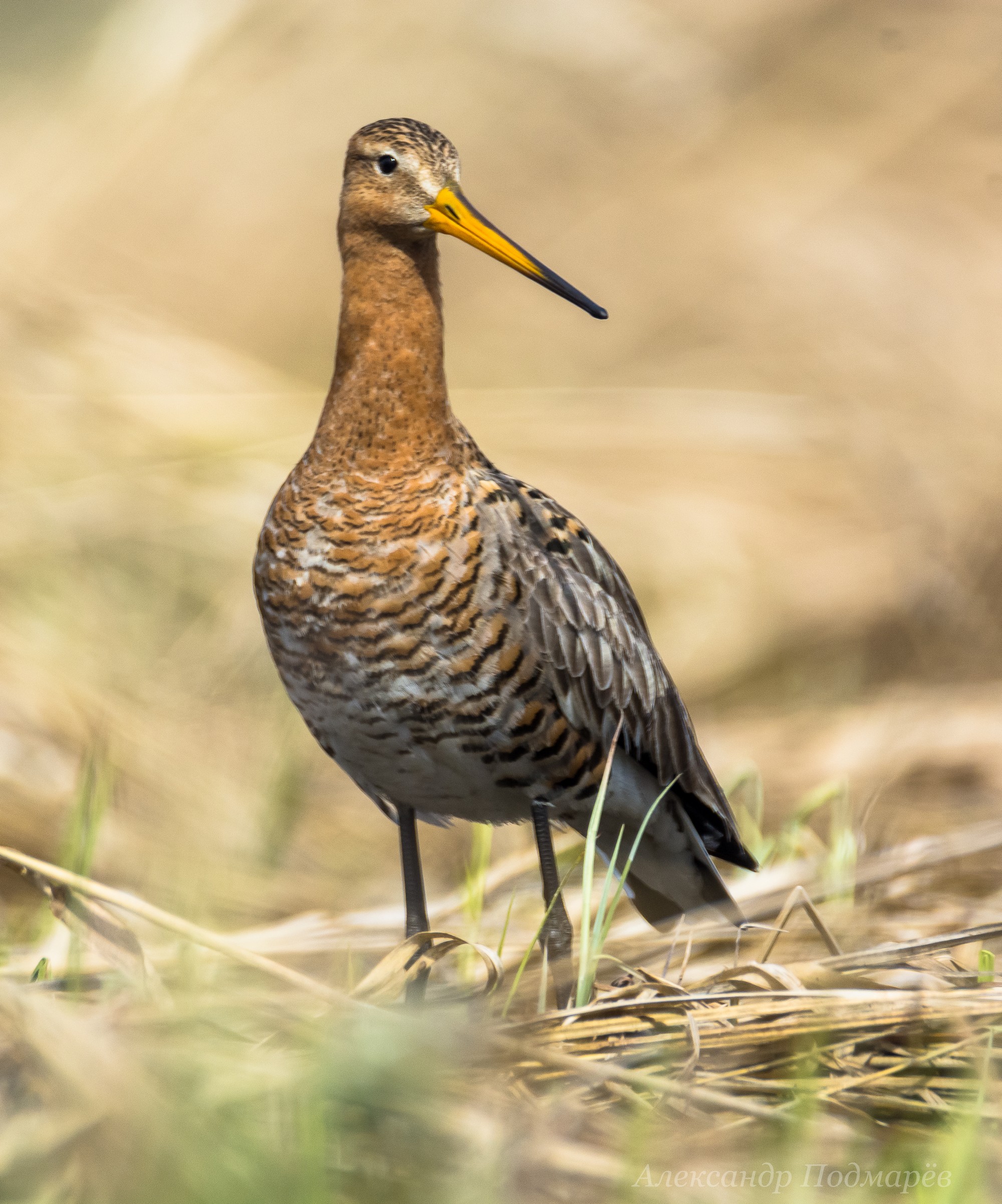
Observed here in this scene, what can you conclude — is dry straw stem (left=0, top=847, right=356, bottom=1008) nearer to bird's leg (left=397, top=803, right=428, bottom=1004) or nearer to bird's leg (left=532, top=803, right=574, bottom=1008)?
bird's leg (left=532, top=803, right=574, bottom=1008)

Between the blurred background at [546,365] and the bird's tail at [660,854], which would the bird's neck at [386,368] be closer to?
the bird's tail at [660,854]

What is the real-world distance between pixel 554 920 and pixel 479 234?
65.6 inches

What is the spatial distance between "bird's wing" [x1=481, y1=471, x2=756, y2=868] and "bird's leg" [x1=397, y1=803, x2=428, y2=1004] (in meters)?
0.58

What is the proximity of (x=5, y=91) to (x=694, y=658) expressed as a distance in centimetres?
676

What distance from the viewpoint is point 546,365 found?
31.7 ft

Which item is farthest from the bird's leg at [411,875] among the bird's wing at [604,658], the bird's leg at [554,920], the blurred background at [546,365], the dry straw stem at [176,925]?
the dry straw stem at [176,925]

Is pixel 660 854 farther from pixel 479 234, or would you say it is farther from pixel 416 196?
pixel 416 196

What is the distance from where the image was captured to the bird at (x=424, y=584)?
10.7ft

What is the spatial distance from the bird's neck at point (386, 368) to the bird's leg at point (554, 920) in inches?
37.4

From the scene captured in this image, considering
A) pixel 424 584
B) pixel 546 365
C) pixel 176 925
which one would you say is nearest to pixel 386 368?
pixel 424 584

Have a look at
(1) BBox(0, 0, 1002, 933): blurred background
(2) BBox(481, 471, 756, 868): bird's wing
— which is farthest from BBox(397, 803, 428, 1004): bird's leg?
(1) BBox(0, 0, 1002, 933): blurred background

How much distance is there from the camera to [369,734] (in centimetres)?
336

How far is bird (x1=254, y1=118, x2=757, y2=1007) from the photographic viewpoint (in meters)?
3.26

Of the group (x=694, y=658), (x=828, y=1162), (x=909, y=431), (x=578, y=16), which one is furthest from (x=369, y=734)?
(x=578, y=16)
